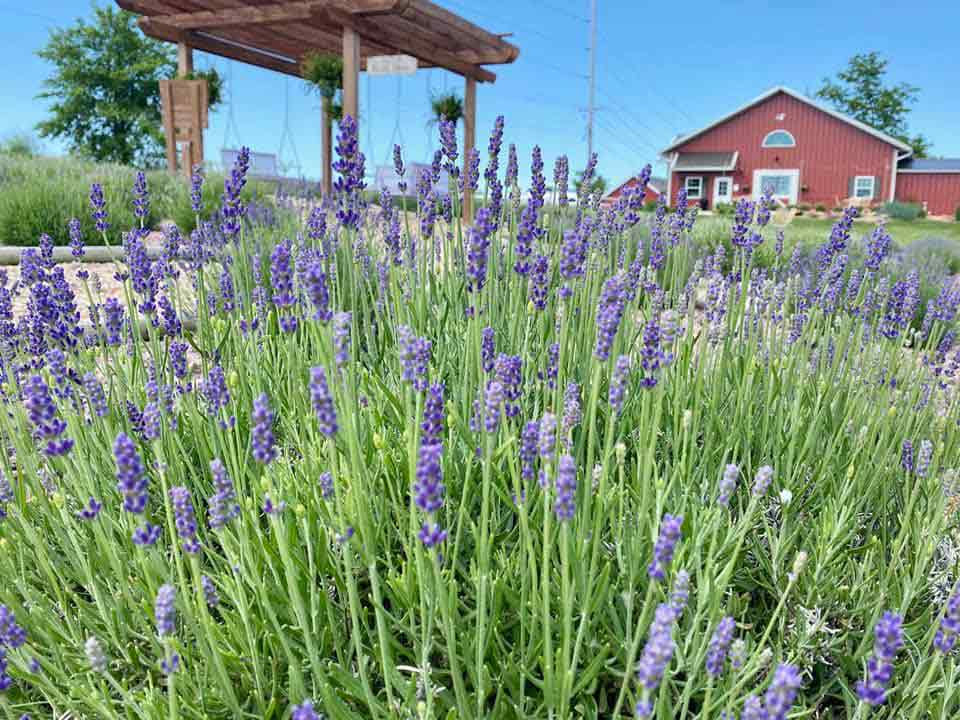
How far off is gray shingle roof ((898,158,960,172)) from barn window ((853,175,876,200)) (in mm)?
2767

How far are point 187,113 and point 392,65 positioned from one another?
3.37 m

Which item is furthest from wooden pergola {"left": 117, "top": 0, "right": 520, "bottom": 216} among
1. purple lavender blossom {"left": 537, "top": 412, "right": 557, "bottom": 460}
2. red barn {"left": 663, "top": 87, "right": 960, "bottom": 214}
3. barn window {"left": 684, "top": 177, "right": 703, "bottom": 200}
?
barn window {"left": 684, "top": 177, "right": 703, "bottom": 200}

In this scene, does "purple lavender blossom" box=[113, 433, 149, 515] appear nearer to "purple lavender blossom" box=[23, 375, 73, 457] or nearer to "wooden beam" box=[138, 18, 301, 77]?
"purple lavender blossom" box=[23, 375, 73, 457]

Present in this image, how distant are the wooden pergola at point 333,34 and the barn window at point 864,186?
25.6 metres

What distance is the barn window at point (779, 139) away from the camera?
31.7 metres

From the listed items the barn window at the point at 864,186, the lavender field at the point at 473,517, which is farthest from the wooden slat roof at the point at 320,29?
the barn window at the point at 864,186

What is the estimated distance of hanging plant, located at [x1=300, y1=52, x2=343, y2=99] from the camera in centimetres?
1103

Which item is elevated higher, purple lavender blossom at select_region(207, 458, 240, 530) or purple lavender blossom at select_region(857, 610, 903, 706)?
purple lavender blossom at select_region(207, 458, 240, 530)

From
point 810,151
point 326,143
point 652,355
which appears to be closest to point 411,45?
point 326,143

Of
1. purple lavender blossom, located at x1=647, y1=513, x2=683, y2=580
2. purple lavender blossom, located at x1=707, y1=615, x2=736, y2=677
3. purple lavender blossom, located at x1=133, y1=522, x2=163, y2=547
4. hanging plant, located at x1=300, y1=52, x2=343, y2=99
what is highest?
hanging plant, located at x1=300, y1=52, x2=343, y2=99

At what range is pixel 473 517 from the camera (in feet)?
5.88

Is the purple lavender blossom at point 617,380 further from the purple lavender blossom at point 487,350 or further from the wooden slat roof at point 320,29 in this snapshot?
the wooden slat roof at point 320,29

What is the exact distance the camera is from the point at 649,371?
1.48m

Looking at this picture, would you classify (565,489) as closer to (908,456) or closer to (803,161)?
(908,456)
